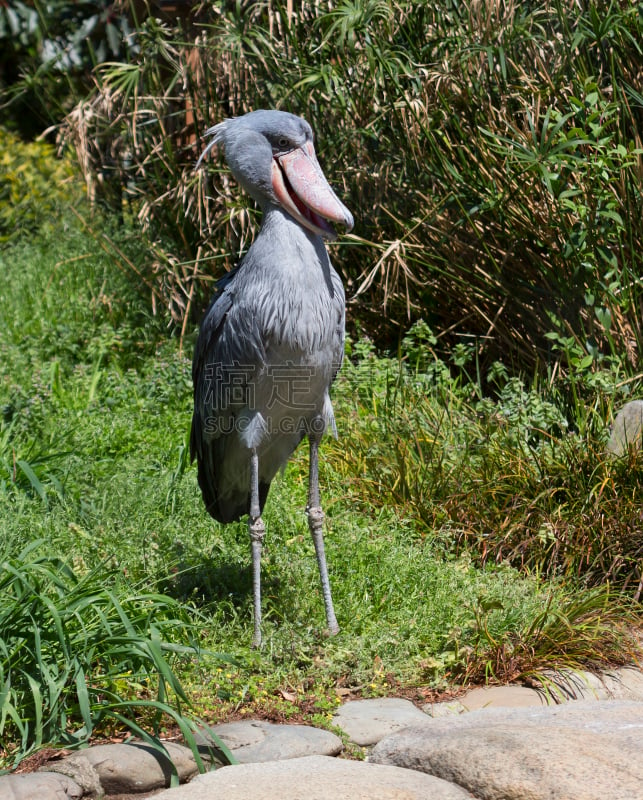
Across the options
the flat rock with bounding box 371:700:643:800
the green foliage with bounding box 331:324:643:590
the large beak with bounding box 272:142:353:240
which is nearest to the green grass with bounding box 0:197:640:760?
the green foliage with bounding box 331:324:643:590

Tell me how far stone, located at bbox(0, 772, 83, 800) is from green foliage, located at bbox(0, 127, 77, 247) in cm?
588

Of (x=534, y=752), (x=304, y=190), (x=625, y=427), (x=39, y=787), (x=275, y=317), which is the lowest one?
(x=39, y=787)

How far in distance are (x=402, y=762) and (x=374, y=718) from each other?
344mm

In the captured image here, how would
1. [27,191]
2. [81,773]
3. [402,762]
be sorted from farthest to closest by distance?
[27,191] → [402,762] → [81,773]

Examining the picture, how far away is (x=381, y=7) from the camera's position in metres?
5.42

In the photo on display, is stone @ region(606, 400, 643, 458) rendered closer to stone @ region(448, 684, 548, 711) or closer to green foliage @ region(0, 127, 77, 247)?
stone @ region(448, 684, 548, 711)

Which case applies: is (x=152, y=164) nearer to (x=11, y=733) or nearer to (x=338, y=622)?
(x=338, y=622)

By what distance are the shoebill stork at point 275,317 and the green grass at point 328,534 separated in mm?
280

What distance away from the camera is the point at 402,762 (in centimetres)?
289

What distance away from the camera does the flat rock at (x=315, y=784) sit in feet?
8.36

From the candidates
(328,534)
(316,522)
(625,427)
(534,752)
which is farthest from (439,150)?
(534,752)

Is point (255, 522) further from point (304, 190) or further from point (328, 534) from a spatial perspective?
point (304, 190)

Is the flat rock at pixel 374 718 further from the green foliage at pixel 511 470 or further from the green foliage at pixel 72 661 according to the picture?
the green foliage at pixel 511 470

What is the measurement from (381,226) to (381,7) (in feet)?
4.19
